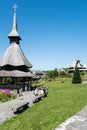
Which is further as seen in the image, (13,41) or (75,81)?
(75,81)

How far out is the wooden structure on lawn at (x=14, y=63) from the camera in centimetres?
3800

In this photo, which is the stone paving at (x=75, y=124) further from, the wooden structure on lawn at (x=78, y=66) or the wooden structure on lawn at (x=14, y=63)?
the wooden structure on lawn at (x=78, y=66)

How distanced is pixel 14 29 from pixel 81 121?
116ft

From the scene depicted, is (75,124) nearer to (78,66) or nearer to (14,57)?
(14,57)

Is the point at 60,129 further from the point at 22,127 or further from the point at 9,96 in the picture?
the point at 9,96

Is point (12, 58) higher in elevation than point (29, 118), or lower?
higher

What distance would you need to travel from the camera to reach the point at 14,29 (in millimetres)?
44125

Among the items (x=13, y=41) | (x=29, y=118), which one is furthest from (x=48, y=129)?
(x=13, y=41)

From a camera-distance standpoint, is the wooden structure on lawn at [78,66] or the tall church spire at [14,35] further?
the wooden structure on lawn at [78,66]

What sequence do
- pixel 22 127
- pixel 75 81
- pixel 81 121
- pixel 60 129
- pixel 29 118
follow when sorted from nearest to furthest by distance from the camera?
pixel 60 129, pixel 81 121, pixel 22 127, pixel 29 118, pixel 75 81

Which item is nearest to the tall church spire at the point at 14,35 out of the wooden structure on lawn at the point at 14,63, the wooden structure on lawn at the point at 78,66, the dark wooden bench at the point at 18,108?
the wooden structure on lawn at the point at 14,63

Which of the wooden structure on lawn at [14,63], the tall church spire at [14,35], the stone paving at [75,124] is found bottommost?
the stone paving at [75,124]

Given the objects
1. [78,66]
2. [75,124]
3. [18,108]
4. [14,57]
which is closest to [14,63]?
[14,57]

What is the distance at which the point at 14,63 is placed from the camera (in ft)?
128
